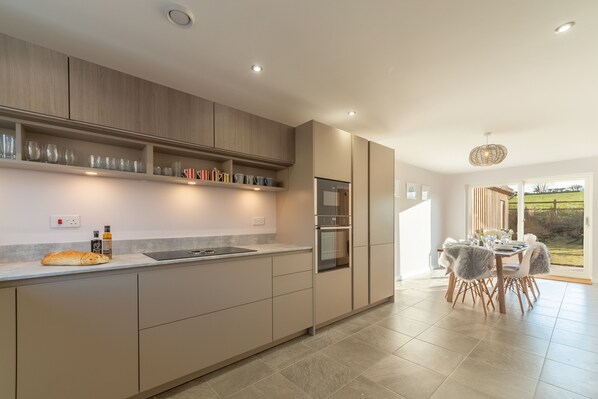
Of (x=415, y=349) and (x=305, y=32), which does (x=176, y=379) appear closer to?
(x=415, y=349)

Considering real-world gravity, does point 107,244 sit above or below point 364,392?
above

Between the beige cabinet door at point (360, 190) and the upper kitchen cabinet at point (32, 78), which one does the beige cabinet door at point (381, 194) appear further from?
the upper kitchen cabinet at point (32, 78)

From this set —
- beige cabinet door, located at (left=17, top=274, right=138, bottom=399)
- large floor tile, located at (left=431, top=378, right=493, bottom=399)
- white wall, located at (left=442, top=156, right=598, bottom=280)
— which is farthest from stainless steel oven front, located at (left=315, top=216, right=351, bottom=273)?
white wall, located at (left=442, top=156, right=598, bottom=280)

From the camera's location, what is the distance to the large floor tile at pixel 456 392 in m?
1.71

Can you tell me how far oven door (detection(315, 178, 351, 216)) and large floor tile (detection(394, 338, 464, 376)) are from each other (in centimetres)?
148

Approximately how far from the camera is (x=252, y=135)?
8.37 feet

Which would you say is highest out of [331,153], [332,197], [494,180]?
[331,153]

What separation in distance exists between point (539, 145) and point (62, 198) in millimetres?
6111

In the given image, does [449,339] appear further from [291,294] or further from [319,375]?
[291,294]

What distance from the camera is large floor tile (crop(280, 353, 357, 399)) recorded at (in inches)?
70.7

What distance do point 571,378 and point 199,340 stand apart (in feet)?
9.37

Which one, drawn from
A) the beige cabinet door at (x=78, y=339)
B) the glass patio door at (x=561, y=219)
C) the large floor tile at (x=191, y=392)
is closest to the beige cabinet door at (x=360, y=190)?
the large floor tile at (x=191, y=392)

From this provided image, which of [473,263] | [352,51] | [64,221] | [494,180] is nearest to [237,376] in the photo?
[64,221]

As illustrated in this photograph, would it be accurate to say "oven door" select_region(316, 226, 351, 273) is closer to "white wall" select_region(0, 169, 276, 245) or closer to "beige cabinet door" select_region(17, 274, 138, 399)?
"white wall" select_region(0, 169, 276, 245)
